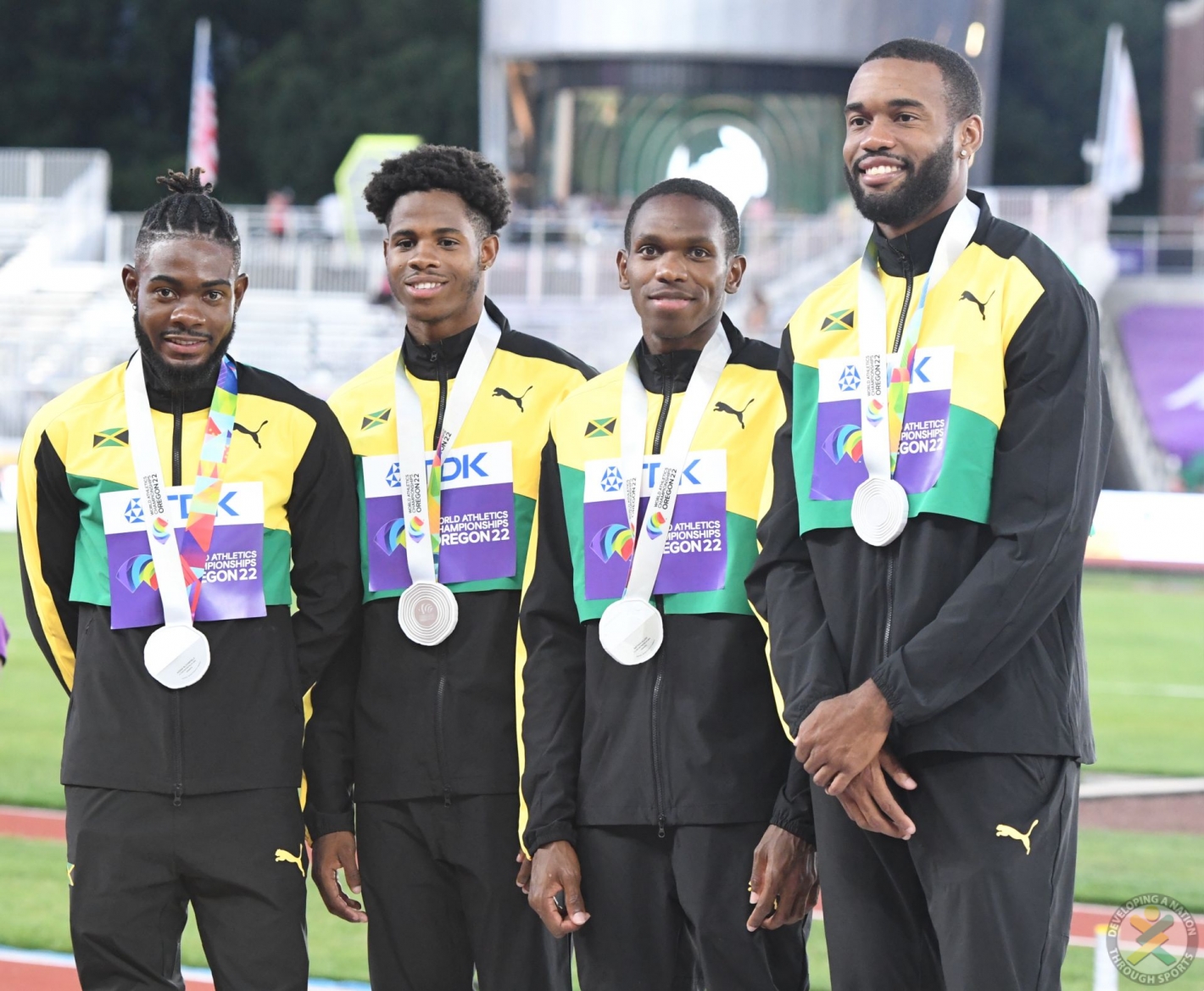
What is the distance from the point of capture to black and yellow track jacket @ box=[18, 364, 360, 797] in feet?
12.8

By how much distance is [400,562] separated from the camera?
4242 millimetres

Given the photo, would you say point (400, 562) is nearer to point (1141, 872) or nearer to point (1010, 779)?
point (1010, 779)

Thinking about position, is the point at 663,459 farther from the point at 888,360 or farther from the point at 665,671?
the point at 888,360

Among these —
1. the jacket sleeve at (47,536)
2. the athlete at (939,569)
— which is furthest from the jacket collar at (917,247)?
the jacket sleeve at (47,536)

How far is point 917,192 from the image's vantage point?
11.7 feet

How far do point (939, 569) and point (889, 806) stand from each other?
45cm

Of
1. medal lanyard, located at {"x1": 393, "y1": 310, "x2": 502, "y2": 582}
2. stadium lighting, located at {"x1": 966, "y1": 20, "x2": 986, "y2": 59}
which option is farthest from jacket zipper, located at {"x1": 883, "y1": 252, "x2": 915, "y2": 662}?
stadium lighting, located at {"x1": 966, "y1": 20, "x2": 986, "y2": 59}

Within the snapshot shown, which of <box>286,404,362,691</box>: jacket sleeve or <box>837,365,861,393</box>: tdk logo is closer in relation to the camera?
<box>837,365,861,393</box>: tdk logo

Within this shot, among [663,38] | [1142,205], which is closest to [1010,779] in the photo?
[663,38]

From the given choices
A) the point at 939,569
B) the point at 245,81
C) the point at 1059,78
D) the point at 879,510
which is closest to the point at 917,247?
the point at 879,510

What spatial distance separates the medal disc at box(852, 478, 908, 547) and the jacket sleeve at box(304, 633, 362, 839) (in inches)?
54.1

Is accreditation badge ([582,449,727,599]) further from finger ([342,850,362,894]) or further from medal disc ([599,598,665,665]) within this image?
finger ([342,850,362,894])

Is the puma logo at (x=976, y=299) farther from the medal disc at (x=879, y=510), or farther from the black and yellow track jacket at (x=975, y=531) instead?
the medal disc at (x=879, y=510)

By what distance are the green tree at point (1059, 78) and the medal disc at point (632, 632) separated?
44191 mm
